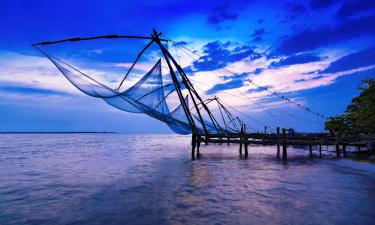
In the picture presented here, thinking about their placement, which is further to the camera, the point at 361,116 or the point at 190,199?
the point at 361,116

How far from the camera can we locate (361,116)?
62.8 feet

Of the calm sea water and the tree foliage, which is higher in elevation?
the tree foliage

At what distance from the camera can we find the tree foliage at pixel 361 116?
18.8m

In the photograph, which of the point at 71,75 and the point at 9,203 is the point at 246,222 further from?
the point at 71,75

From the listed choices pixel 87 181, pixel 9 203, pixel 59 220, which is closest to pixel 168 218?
pixel 59 220

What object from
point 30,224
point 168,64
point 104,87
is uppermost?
point 168,64

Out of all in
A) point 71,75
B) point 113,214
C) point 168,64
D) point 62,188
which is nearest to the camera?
point 113,214

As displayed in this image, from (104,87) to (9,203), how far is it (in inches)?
166

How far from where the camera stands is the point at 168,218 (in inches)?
225

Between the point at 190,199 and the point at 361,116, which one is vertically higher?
the point at 361,116

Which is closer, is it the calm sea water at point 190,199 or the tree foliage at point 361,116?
the calm sea water at point 190,199

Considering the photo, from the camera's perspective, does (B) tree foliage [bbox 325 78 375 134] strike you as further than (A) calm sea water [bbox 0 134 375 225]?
Yes

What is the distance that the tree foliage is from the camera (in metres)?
18.8

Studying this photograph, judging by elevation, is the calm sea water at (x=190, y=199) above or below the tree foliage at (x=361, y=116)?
below
